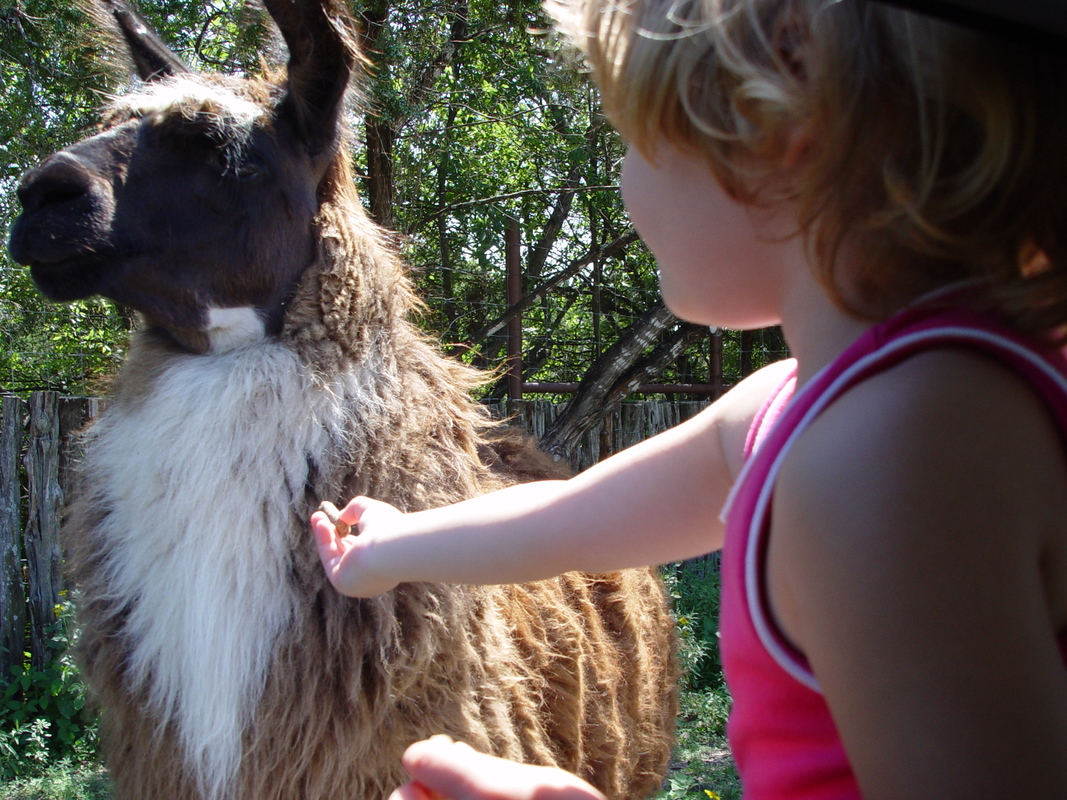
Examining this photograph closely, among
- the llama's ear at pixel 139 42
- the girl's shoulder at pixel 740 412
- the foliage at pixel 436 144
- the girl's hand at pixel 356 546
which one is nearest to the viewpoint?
the girl's shoulder at pixel 740 412

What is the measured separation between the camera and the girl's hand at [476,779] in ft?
2.81

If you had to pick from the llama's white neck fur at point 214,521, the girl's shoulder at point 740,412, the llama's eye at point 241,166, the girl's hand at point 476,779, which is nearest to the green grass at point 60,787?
the llama's white neck fur at point 214,521

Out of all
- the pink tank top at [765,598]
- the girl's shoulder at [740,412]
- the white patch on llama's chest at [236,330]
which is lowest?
the pink tank top at [765,598]

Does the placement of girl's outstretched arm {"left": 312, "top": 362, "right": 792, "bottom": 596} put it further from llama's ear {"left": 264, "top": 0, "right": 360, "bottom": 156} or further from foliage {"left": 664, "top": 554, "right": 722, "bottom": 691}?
foliage {"left": 664, "top": 554, "right": 722, "bottom": 691}

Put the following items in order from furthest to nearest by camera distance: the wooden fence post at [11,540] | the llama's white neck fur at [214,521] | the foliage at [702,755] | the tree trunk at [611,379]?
the tree trunk at [611,379] → the wooden fence post at [11,540] → the foliage at [702,755] → the llama's white neck fur at [214,521]

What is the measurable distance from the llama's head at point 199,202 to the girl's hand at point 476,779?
1.46 meters

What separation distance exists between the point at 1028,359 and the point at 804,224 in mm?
216

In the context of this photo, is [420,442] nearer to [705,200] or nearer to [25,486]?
[705,200]

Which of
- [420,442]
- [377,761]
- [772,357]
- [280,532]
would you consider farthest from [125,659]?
[772,357]

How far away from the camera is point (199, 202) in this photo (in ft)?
7.19

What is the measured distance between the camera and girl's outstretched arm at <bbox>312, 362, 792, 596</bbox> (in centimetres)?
112

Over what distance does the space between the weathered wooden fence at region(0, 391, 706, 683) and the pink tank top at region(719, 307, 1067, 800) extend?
443cm

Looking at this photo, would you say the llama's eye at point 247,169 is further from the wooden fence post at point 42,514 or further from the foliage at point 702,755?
the wooden fence post at point 42,514

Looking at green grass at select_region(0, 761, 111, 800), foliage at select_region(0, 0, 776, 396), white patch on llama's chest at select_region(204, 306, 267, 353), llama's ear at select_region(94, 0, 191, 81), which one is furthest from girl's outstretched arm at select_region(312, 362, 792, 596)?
green grass at select_region(0, 761, 111, 800)
